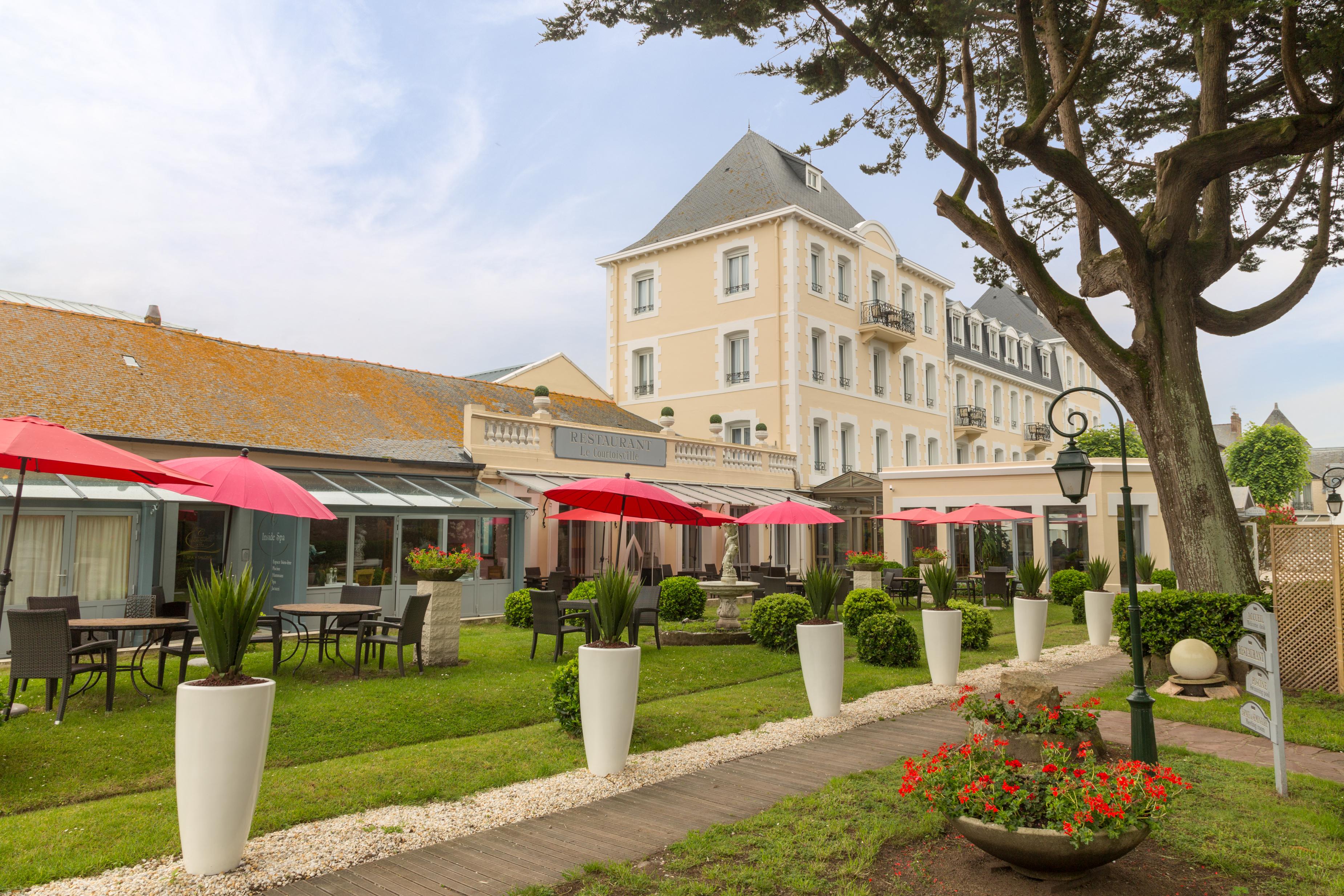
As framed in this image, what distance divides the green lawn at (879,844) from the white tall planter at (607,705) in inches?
45.2

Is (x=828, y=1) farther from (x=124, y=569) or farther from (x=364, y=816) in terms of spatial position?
(x=124, y=569)

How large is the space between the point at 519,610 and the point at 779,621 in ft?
14.8

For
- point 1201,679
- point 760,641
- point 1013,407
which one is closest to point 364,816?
point 760,641

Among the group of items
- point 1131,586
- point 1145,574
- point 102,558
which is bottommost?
point 1145,574

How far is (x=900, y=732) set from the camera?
6.71 meters

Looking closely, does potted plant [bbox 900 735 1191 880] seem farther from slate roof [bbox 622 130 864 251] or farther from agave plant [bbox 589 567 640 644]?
slate roof [bbox 622 130 864 251]

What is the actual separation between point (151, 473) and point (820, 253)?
2078cm

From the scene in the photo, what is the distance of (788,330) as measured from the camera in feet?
76.3

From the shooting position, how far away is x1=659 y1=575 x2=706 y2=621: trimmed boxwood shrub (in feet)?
43.7

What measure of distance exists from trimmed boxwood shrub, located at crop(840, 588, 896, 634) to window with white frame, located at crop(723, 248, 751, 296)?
47.1 ft

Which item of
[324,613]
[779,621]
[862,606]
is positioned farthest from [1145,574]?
[324,613]

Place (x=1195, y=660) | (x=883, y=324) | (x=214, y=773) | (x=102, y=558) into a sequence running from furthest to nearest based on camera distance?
1. (x=883, y=324)
2. (x=102, y=558)
3. (x=1195, y=660)
4. (x=214, y=773)

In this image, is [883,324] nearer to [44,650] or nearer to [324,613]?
[324,613]

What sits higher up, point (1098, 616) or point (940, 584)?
point (940, 584)
